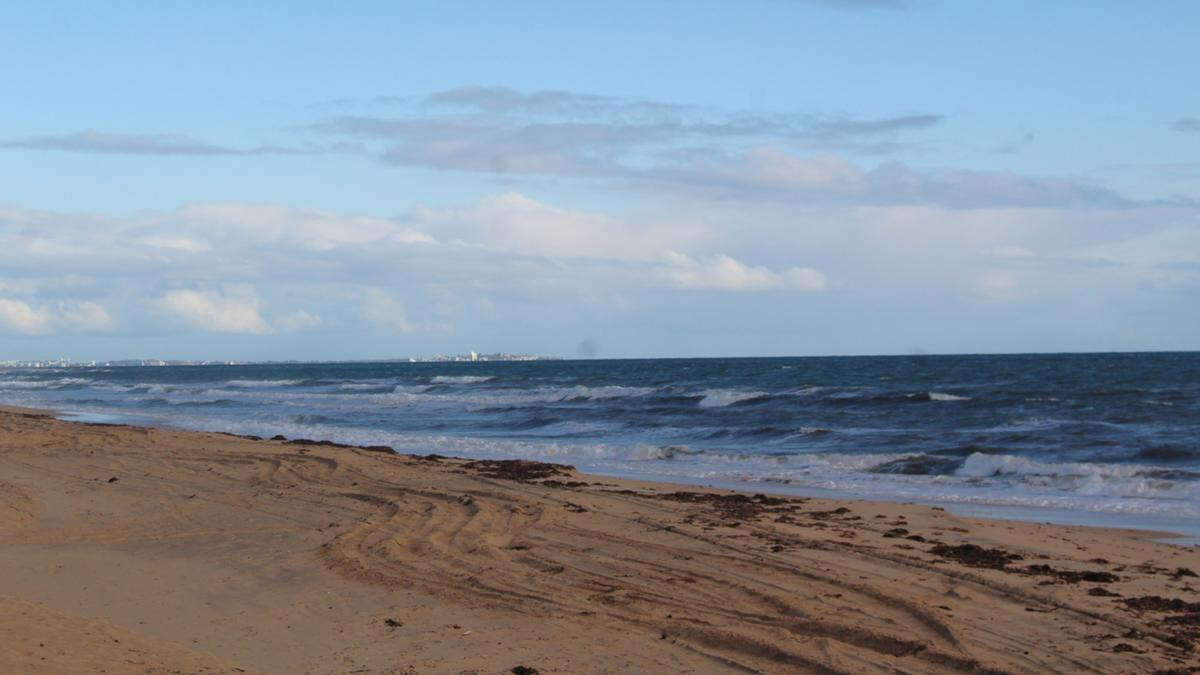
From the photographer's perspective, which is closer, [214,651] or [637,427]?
[214,651]

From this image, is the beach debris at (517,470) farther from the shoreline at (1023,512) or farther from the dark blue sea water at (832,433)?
the dark blue sea water at (832,433)

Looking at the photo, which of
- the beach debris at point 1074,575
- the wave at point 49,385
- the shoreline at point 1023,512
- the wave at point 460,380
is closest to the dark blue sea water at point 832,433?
the shoreline at point 1023,512

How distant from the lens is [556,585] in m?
7.57

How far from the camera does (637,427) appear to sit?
2848cm

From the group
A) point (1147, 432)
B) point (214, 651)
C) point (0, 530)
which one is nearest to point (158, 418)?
point (0, 530)

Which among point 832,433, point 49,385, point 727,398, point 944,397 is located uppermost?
point 944,397

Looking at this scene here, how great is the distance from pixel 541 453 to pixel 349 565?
13027 millimetres

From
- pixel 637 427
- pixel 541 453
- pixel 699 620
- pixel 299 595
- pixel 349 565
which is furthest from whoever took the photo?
pixel 637 427

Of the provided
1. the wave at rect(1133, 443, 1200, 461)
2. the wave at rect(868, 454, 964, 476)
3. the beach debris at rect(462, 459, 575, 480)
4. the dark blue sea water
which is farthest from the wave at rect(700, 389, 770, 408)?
the beach debris at rect(462, 459, 575, 480)

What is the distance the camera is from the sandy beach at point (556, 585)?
5898mm

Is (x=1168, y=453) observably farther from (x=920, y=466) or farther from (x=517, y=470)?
(x=517, y=470)

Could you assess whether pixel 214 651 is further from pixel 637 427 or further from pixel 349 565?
pixel 637 427

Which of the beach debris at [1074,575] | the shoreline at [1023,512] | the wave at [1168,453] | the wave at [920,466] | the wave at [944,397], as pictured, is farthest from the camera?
the wave at [944,397]

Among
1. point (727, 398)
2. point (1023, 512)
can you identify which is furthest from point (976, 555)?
point (727, 398)
